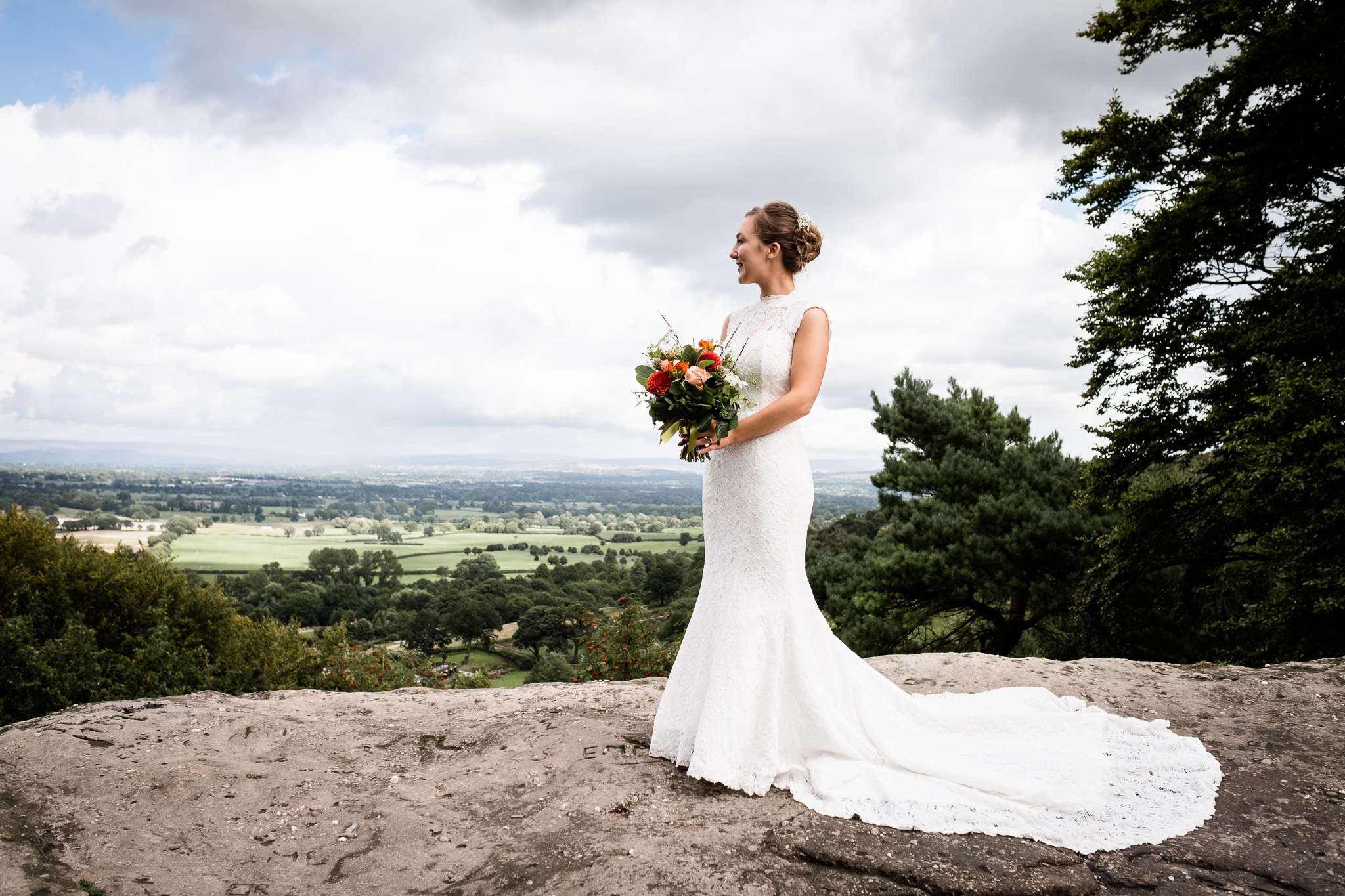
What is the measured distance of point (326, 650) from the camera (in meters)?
16.5

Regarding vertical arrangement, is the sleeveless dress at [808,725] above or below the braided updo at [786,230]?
below

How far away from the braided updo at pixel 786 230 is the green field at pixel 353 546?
34.9 m

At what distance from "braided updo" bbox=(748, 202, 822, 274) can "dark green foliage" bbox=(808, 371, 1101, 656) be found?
11755mm

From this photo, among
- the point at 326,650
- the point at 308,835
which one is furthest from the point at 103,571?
the point at 308,835


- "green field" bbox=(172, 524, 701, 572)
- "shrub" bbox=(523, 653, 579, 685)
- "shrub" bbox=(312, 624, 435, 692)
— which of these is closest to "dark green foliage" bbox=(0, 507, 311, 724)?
"shrub" bbox=(312, 624, 435, 692)

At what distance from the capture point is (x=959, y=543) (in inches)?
588

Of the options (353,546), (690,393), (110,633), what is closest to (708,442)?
(690,393)

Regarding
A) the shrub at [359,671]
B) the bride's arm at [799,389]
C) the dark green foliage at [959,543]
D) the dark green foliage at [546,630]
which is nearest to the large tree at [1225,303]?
the dark green foliage at [959,543]

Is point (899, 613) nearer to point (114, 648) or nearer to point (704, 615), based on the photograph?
point (704, 615)

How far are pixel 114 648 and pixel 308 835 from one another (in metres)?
10.4

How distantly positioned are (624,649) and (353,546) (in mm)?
37311

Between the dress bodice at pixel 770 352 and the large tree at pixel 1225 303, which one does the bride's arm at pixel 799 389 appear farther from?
the large tree at pixel 1225 303

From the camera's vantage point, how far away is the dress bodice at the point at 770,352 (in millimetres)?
4082

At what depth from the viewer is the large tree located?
896cm
